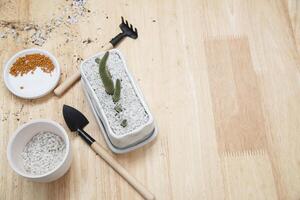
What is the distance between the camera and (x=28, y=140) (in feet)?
2.50

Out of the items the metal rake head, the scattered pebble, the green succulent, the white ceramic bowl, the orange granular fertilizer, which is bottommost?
the white ceramic bowl

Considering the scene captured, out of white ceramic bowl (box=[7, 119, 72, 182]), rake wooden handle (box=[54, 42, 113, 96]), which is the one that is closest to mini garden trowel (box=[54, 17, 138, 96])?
rake wooden handle (box=[54, 42, 113, 96])

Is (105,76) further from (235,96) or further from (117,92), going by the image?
(235,96)

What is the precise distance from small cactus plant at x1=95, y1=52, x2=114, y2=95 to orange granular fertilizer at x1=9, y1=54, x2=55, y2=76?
18cm

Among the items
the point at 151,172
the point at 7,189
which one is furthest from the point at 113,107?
the point at 7,189

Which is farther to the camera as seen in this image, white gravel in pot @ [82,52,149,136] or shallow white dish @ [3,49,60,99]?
shallow white dish @ [3,49,60,99]

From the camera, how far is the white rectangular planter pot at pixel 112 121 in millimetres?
715

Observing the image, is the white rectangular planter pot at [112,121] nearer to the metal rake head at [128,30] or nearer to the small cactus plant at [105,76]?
the small cactus plant at [105,76]

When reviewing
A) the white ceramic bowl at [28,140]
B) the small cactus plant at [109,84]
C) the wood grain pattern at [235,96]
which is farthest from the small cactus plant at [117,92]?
the wood grain pattern at [235,96]

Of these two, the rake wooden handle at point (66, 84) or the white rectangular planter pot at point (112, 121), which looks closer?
the white rectangular planter pot at point (112, 121)

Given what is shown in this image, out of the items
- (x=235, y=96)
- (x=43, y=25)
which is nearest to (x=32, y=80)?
(x=43, y=25)

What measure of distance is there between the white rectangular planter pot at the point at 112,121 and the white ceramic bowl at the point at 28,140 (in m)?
0.08

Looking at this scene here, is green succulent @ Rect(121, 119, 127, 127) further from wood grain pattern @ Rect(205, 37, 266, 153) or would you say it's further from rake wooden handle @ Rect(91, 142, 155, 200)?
wood grain pattern @ Rect(205, 37, 266, 153)

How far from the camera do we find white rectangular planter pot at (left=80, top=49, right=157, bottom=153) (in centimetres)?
71
